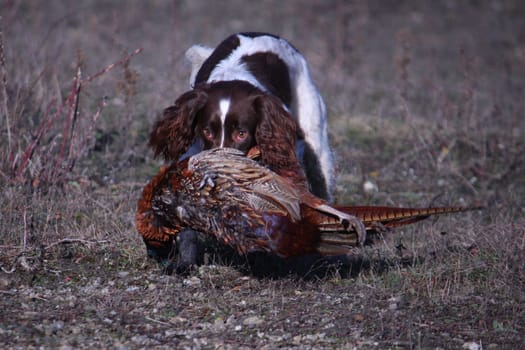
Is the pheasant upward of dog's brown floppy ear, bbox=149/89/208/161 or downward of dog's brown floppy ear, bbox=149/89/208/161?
downward

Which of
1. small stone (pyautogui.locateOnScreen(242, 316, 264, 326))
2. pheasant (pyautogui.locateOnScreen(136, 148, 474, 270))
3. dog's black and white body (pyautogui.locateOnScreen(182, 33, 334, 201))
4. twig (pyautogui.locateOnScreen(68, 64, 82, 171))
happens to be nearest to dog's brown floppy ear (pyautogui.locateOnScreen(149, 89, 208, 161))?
dog's black and white body (pyautogui.locateOnScreen(182, 33, 334, 201))

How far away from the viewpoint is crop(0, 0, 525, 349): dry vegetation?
11.7 ft

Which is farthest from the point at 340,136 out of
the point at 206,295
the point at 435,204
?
the point at 206,295

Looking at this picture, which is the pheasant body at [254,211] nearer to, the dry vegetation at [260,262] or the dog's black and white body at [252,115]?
the dry vegetation at [260,262]

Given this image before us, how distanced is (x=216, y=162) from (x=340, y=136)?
363 centimetres

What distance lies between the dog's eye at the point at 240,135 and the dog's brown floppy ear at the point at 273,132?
0.07 meters

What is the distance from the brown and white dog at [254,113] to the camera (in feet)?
15.0

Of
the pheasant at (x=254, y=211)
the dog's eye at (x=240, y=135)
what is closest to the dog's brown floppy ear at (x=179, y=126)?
the dog's eye at (x=240, y=135)

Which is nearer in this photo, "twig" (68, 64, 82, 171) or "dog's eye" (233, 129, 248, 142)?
"dog's eye" (233, 129, 248, 142)

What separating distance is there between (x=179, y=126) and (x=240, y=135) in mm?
355

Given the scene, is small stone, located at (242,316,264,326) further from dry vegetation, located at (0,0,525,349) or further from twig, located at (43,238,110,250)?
twig, located at (43,238,110,250)

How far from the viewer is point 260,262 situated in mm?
4527

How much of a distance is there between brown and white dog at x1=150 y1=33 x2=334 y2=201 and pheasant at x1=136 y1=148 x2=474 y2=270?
64 cm

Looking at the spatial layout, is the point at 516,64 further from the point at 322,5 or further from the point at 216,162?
the point at 216,162
